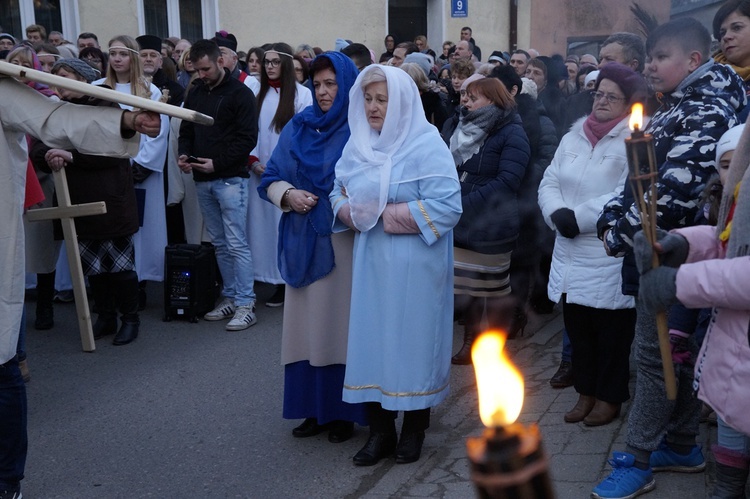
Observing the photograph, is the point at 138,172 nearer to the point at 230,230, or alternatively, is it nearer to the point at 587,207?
the point at 230,230

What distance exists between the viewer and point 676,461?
397 centimetres

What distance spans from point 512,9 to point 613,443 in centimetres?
1597

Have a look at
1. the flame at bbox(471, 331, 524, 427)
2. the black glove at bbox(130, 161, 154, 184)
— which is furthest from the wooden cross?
the flame at bbox(471, 331, 524, 427)

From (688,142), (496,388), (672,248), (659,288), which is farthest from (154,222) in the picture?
(496,388)

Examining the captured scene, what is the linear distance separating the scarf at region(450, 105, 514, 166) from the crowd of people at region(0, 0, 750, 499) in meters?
0.01

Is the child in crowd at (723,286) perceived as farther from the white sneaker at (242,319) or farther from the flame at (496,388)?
the white sneaker at (242,319)

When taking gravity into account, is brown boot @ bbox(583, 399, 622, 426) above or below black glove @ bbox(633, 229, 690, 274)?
below

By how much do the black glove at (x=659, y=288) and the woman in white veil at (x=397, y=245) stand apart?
5.24 feet

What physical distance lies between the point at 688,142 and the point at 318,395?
89.0 inches

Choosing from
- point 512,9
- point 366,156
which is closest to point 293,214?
point 366,156

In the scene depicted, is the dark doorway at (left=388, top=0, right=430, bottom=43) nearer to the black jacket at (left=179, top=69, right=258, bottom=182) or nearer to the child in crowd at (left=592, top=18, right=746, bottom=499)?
the black jacket at (left=179, top=69, right=258, bottom=182)

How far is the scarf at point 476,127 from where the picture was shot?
5723mm

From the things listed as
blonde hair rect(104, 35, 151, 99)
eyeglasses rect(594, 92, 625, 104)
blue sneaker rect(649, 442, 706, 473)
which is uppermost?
blonde hair rect(104, 35, 151, 99)

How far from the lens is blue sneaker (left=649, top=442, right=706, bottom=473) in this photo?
3949 millimetres
